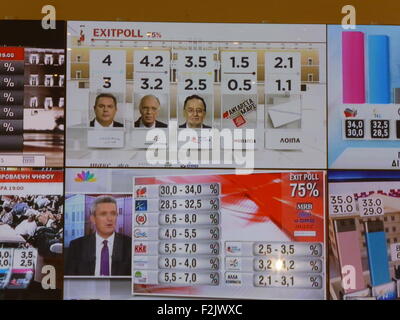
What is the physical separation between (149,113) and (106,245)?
0.79 meters

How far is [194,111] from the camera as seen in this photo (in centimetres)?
328

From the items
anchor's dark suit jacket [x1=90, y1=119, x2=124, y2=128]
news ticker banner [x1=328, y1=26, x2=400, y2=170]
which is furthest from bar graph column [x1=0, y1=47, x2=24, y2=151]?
news ticker banner [x1=328, y1=26, x2=400, y2=170]

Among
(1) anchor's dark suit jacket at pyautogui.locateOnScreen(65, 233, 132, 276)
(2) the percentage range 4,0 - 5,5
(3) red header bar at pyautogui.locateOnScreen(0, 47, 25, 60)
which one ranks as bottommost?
(1) anchor's dark suit jacket at pyautogui.locateOnScreen(65, 233, 132, 276)

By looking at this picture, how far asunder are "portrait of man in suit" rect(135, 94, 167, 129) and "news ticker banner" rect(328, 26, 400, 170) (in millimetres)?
981

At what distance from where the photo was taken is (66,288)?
10.6 ft

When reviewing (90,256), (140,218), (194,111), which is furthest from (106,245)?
(194,111)

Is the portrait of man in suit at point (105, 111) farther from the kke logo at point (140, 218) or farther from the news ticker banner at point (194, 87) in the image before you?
the kke logo at point (140, 218)

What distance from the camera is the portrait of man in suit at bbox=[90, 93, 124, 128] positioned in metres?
3.26

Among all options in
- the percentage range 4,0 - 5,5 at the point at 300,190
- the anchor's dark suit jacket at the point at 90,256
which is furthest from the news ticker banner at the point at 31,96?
the percentage range 4,0 - 5,5 at the point at 300,190

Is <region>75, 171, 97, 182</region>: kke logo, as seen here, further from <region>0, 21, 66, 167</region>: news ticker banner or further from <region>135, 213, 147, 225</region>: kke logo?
<region>135, 213, 147, 225</region>: kke logo

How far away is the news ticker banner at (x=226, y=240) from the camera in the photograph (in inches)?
128

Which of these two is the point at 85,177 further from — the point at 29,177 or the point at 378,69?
the point at 378,69
